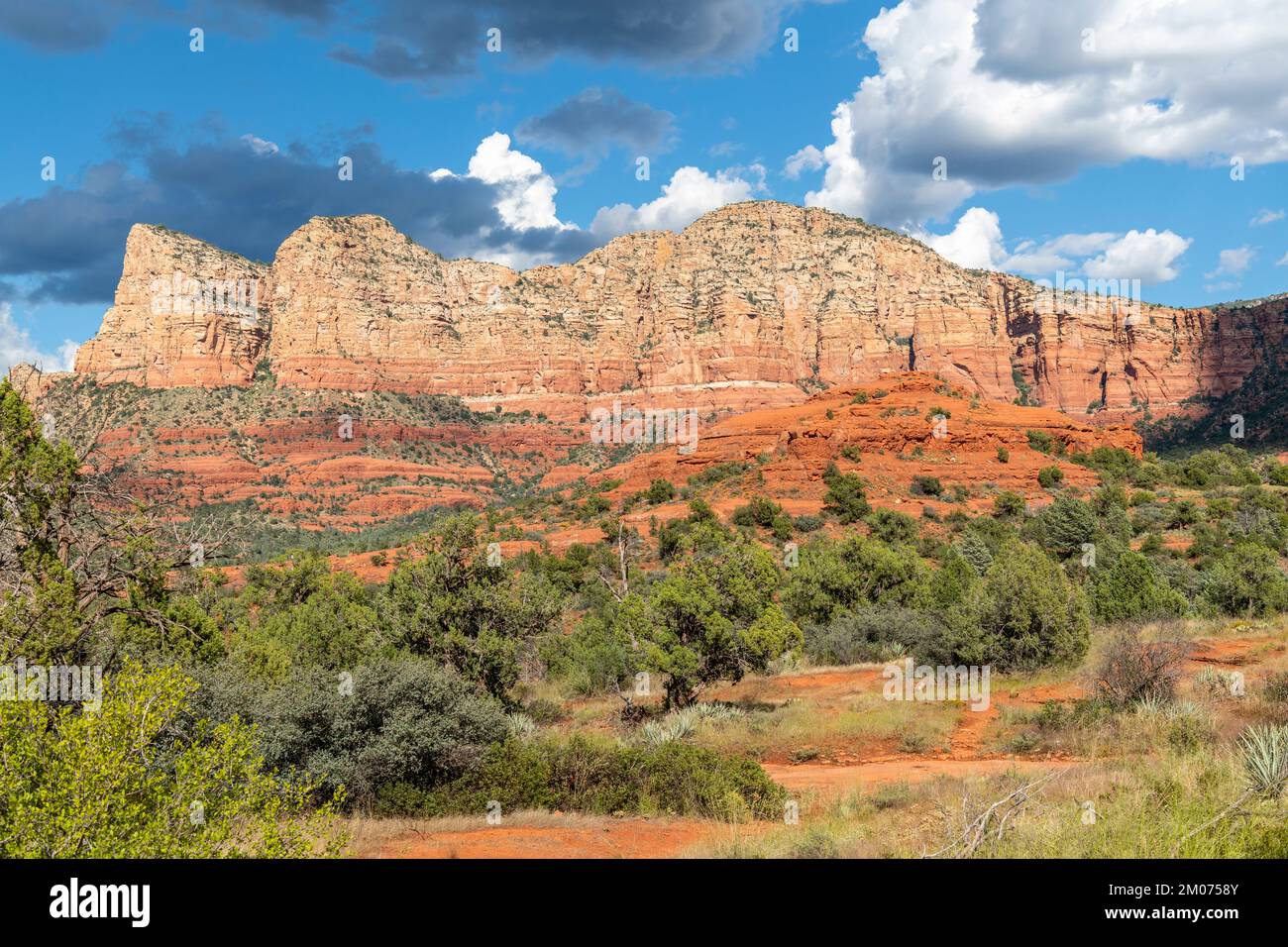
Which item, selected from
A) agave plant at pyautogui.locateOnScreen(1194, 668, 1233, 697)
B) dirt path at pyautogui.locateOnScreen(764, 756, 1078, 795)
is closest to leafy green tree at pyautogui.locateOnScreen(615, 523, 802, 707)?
dirt path at pyautogui.locateOnScreen(764, 756, 1078, 795)

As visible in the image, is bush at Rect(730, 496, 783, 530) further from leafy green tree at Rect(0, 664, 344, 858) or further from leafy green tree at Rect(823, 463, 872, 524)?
leafy green tree at Rect(0, 664, 344, 858)

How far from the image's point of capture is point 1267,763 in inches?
288

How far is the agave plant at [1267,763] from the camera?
691 centimetres

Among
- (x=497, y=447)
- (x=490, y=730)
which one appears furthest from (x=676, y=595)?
(x=497, y=447)

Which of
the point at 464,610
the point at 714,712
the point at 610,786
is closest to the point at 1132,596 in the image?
the point at 714,712

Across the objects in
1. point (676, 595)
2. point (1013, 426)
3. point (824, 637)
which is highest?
point (1013, 426)

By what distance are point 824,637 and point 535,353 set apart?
122 metres

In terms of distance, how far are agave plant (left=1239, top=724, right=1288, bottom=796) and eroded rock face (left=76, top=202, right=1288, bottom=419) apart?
121672mm

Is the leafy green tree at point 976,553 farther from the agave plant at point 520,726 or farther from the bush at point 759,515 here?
the agave plant at point 520,726

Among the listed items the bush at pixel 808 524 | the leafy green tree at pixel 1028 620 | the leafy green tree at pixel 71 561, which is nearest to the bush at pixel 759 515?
the bush at pixel 808 524

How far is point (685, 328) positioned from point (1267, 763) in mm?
133917
